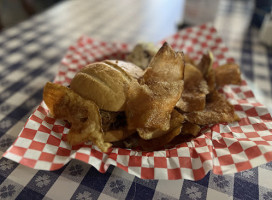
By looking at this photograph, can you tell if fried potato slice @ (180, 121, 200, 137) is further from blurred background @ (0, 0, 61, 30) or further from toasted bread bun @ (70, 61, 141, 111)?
blurred background @ (0, 0, 61, 30)

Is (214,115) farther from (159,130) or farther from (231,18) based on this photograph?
(231,18)

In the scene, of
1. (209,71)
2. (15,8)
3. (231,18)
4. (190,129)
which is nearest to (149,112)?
(190,129)

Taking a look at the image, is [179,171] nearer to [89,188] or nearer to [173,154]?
[173,154]

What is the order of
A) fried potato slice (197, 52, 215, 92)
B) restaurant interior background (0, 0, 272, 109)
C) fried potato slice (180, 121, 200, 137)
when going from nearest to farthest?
fried potato slice (180, 121, 200, 137)
fried potato slice (197, 52, 215, 92)
restaurant interior background (0, 0, 272, 109)

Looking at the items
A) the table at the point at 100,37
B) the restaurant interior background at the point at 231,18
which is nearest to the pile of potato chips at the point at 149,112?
the table at the point at 100,37

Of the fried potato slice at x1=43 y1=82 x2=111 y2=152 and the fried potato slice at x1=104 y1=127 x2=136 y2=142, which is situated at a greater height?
the fried potato slice at x1=43 y1=82 x2=111 y2=152

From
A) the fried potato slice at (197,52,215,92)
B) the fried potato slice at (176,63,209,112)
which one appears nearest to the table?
the fried potato slice at (176,63,209,112)
